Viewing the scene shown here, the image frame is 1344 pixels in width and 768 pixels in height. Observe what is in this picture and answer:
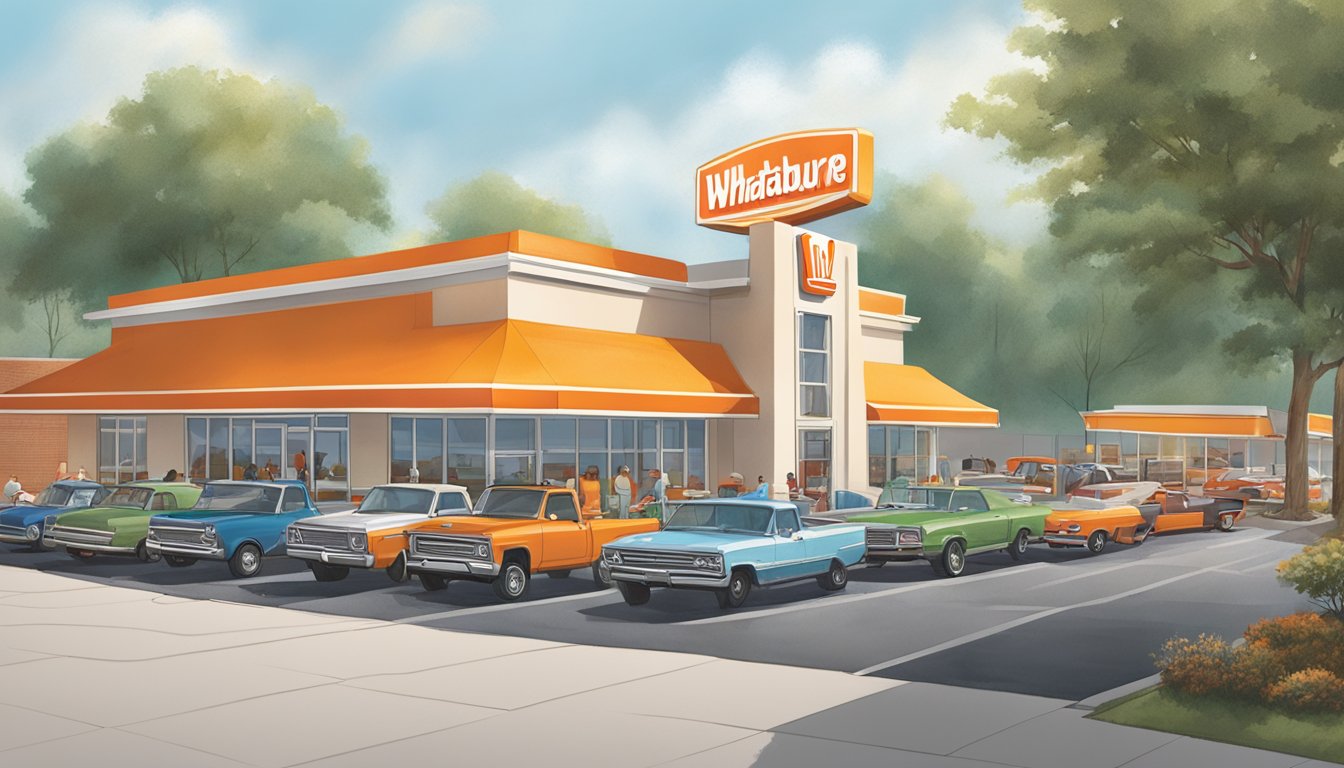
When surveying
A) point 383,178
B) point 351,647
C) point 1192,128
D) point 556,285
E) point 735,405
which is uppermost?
point 383,178

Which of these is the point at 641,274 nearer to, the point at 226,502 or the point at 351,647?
the point at 226,502

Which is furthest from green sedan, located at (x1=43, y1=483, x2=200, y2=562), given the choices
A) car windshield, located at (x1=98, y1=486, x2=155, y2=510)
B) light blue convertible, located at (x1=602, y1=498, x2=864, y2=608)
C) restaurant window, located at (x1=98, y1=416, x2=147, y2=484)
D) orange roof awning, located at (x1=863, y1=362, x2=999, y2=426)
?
orange roof awning, located at (x1=863, y1=362, x2=999, y2=426)

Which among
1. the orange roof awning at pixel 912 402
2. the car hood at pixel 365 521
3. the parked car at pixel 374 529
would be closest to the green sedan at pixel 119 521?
the parked car at pixel 374 529

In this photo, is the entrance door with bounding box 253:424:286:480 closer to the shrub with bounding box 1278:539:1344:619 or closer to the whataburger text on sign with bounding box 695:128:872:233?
the whataburger text on sign with bounding box 695:128:872:233

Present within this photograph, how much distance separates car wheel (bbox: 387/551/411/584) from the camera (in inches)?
814

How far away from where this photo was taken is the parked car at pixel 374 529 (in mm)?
20047

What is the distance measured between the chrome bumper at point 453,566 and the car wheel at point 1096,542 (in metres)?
13.7

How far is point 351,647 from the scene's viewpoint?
48.5ft

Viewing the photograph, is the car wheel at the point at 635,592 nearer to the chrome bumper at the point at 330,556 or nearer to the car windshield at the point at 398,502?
the chrome bumper at the point at 330,556

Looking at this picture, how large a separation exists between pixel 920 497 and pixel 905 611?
→ 23.5 ft

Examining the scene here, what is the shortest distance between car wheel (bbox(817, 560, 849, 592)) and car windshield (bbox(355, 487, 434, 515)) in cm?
702

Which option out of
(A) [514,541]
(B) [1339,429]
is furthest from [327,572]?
(B) [1339,429]

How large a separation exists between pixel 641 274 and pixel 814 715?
2290 cm

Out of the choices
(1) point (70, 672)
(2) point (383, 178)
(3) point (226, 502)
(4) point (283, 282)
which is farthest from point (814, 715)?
(2) point (383, 178)
